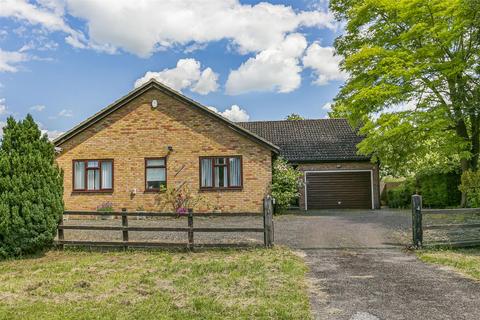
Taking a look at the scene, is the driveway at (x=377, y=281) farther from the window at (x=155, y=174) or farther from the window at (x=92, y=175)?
the window at (x=92, y=175)

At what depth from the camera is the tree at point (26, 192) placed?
9.87 meters

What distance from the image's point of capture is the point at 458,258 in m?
9.37

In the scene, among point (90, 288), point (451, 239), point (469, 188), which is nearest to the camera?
point (90, 288)

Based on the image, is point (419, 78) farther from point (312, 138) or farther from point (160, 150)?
point (160, 150)

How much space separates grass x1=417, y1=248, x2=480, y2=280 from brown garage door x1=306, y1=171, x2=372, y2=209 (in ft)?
45.5

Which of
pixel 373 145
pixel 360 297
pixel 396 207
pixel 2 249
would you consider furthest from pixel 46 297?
pixel 396 207

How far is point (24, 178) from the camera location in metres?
10.1

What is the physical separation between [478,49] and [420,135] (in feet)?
14.6

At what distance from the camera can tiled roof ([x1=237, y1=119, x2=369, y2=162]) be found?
80.7ft

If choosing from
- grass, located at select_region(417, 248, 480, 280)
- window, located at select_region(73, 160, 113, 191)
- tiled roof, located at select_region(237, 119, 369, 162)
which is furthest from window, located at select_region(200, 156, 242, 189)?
grass, located at select_region(417, 248, 480, 280)

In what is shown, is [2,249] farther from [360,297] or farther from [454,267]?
[454,267]

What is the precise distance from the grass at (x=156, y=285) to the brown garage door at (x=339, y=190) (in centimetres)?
1462

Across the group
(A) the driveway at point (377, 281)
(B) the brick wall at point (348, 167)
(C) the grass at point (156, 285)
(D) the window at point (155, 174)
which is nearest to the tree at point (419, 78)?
(B) the brick wall at point (348, 167)

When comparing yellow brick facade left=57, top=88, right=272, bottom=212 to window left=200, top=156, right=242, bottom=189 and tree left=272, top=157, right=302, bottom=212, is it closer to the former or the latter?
window left=200, top=156, right=242, bottom=189
